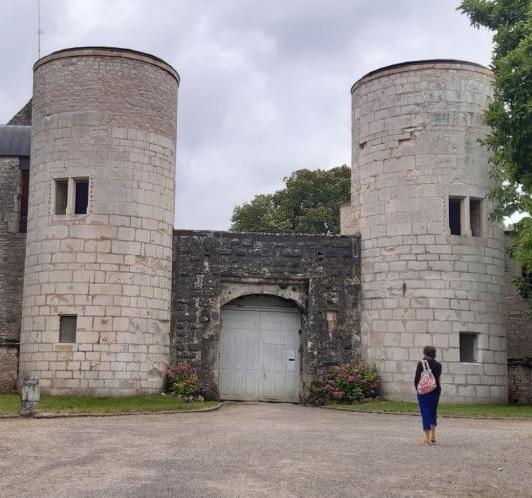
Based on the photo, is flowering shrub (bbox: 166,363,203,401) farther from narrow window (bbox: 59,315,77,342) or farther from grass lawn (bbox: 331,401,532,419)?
grass lawn (bbox: 331,401,532,419)

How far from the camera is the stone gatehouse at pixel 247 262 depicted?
17484 millimetres

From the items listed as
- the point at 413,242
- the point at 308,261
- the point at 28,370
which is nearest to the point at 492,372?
the point at 413,242

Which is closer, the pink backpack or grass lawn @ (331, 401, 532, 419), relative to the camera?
the pink backpack

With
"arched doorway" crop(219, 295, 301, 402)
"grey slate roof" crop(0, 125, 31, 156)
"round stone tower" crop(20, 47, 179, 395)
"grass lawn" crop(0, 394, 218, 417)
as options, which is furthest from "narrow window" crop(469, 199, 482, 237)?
"grey slate roof" crop(0, 125, 31, 156)

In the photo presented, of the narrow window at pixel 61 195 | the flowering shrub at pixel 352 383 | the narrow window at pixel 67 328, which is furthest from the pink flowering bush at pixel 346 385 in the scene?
the narrow window at pixel 61 195

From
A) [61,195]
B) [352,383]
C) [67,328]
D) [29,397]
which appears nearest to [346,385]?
[352,383]

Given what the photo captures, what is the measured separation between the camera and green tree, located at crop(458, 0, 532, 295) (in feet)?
49.0

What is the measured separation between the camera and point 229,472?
8.45 m

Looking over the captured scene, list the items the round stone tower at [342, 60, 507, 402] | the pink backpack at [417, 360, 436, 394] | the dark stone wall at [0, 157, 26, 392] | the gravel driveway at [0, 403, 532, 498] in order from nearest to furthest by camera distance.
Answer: the gravel driveway at [0, 403, 532, 498] → the pink backpack at [417, 360, 436, 394] → the round stone tower at [342, 60, 507, 402] → the dark stone wall at [0, 157, 26, 392]

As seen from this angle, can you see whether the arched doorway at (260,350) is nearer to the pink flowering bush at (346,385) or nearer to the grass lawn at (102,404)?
the pink flowering bush at (346,385)

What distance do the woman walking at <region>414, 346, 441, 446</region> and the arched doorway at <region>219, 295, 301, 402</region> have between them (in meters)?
8.44

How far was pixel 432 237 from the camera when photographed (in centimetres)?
1830

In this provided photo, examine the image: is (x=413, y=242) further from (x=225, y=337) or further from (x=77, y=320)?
(x=77, y=320)

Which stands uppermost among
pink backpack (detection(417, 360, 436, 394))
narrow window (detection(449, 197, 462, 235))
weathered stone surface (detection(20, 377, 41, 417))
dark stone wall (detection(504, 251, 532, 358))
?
narrow window (detection(449, 197, 462, 235))
